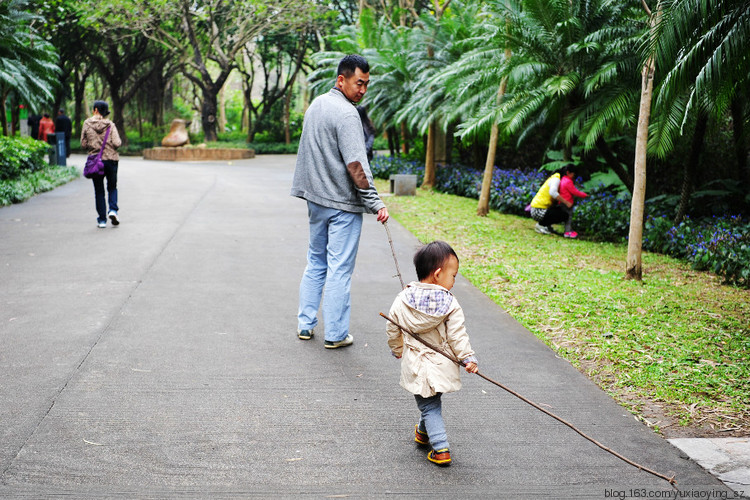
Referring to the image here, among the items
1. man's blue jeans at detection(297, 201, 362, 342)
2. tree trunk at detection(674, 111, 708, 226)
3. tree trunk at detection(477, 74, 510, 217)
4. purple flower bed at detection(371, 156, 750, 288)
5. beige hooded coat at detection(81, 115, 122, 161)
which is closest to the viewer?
man's blue jeans at detection(297, 201, 362, 342)

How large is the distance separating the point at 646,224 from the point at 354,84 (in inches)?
283

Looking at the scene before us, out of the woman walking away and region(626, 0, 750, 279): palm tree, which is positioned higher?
region(626, 0, 750, 279): palm tree

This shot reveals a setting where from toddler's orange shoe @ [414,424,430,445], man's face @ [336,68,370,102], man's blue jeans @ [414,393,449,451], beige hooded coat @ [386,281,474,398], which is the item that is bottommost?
toddler's orange shoe @ [414,424,430,445]

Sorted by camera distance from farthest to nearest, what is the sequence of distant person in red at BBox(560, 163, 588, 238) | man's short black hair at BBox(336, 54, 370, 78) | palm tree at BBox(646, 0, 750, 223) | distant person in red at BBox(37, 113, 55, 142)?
distant person in red at BBox(37, 113, 55, 142)
distant person in red at BBox(560, 163, 588, 238)
palm tree at BBox(646, 0, 750, 223)
man's short black hair at BBox(336, 54, 370, 78)

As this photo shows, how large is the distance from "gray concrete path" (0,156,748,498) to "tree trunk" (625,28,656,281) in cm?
196

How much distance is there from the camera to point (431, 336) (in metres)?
3.56

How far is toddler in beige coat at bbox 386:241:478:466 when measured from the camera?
3453 millimetres

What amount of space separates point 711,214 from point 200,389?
9.34m

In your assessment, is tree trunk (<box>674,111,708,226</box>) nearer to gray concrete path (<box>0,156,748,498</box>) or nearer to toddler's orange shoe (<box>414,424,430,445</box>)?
gray concrete path (<box>0,156,748,498</box>)

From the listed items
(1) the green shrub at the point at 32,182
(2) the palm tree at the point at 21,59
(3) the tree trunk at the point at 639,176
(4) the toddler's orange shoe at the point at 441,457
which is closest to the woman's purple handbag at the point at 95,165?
(1) the green shrub at the point at 32,182

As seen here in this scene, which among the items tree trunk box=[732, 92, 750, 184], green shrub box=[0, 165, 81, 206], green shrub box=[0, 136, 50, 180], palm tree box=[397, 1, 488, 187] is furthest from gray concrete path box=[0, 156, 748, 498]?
palm tree box=[397, 1, 488, 187]

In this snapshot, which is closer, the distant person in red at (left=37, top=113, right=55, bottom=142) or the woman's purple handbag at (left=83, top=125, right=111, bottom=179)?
the woman's purple handbag at (left=83, top=125, right=111, bottom=179)

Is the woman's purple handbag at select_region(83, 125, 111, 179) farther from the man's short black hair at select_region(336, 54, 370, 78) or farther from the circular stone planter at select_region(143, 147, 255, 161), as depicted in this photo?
the circular stone planter at select_region(143, 147, 255, 161)

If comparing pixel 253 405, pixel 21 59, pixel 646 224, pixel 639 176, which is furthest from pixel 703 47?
pixel 21 59
